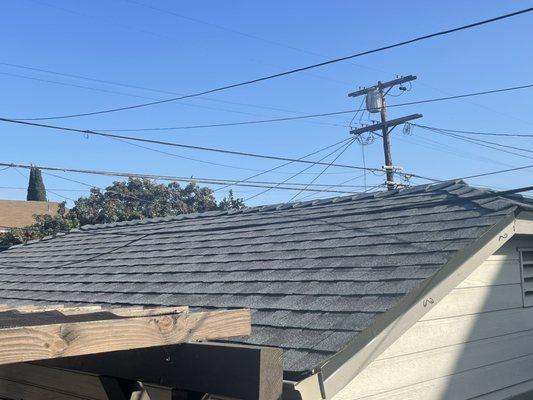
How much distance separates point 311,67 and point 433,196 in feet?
10.9

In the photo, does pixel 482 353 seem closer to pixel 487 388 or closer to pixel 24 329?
pixel 487 388

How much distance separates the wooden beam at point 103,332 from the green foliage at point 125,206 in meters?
21.3

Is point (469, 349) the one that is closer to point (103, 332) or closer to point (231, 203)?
point (103, 332)

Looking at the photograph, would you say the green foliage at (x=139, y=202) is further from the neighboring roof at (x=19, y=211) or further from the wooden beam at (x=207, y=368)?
the wooden beam at (x=207, y=368)

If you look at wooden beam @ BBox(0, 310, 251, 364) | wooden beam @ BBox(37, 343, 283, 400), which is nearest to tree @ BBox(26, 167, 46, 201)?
wooden beam @ BBox(37, 343, 283, 400)

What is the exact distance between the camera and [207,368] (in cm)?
299

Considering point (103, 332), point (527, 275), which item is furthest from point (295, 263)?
point (103, 332)

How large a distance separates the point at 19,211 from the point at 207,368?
3650 centimetres

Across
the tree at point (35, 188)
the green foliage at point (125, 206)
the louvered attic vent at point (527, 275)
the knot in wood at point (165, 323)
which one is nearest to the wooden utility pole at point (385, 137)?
the green foliage at point (125, 206)

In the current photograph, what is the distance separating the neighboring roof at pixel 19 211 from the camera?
3497 cm

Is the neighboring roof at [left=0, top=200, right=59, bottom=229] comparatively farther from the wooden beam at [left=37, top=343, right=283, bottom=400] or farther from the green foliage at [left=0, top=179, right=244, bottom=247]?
the wooden beam at [left=37, top=343, right=283, bottom=400]

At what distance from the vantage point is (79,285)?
8.19m

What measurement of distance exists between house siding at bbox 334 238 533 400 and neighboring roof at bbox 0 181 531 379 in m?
0.53

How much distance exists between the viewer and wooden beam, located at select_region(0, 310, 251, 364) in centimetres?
234
